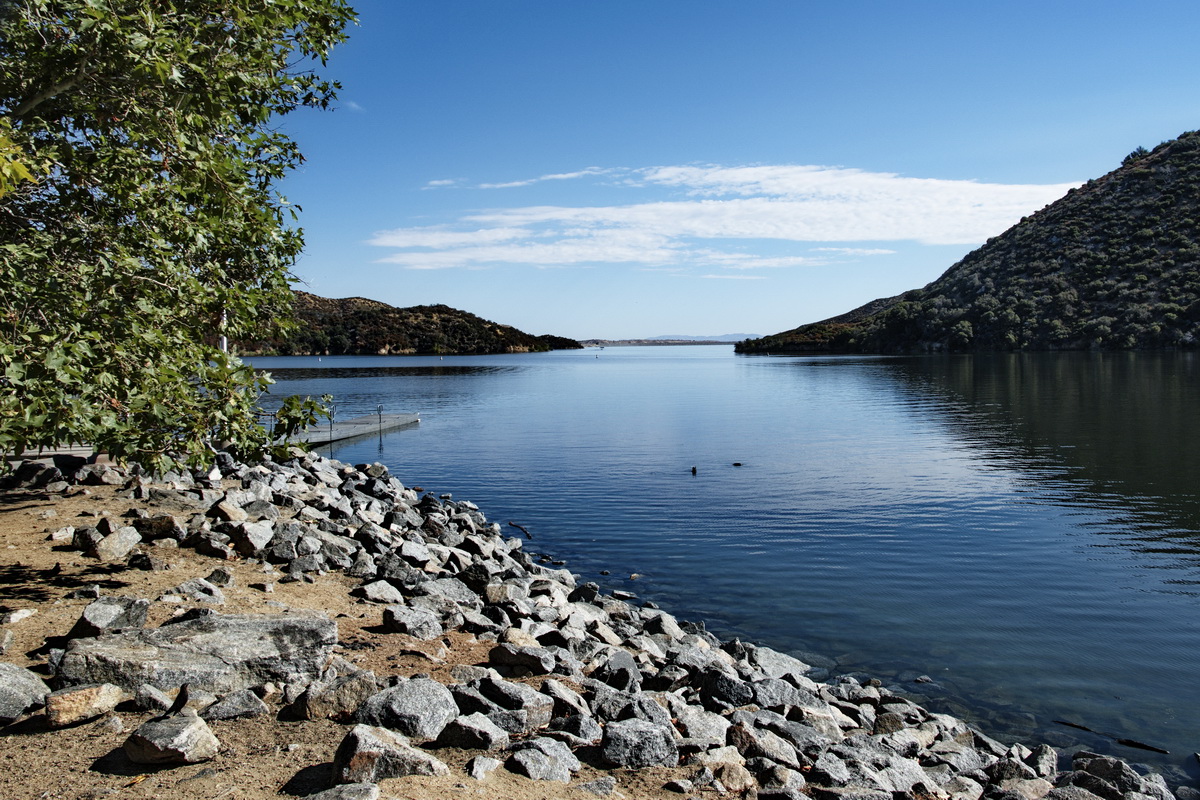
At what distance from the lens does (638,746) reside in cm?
725

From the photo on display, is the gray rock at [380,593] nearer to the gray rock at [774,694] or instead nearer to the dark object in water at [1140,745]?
the gray rock at [774,694]

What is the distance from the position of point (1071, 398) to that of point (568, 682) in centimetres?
6206

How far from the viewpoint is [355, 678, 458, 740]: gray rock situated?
7.11m

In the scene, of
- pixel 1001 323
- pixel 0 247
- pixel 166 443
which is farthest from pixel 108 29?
pixel 1001 323

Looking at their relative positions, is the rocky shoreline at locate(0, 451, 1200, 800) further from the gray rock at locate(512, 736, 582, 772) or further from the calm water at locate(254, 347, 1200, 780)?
the calm water at locate(254, 347, 1200, 780)

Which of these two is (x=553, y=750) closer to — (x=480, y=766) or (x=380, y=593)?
(x=480, y=766)

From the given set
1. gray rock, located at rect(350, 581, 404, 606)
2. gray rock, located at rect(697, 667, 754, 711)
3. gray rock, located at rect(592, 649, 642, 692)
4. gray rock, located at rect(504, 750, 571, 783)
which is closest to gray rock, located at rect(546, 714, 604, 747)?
gray rock, located at rect(504, 750, 571, 783)

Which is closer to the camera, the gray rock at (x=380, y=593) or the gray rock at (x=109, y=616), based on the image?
the gray rock at (x=109, y=616)

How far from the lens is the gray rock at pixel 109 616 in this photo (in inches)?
337

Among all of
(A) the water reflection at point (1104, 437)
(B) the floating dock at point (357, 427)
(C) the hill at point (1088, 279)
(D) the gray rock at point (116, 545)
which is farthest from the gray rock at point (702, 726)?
(C) the hill at point (1088, 279)

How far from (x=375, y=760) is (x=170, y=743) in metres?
1.61

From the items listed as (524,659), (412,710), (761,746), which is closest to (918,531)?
(761,746)

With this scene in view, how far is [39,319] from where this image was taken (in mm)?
9336

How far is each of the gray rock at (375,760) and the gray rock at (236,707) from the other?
4.37ft
